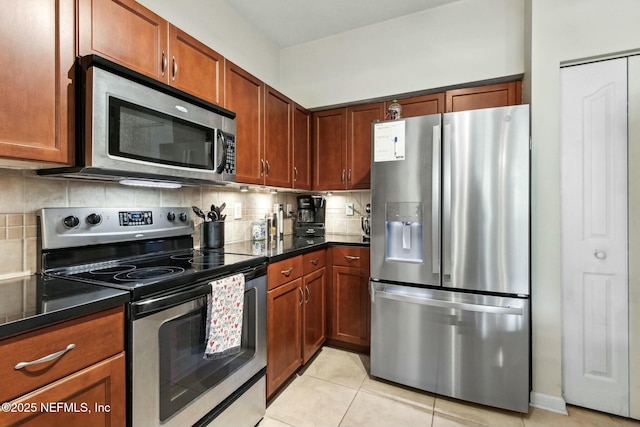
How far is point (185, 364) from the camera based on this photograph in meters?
1.22

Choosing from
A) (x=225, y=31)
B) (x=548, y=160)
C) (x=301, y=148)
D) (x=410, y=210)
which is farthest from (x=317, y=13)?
(x=548, y=160)

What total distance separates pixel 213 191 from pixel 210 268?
929mm

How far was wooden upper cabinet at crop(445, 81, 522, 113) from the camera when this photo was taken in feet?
7.24

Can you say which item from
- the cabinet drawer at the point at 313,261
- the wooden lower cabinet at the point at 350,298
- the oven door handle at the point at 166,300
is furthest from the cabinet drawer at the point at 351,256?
the oven door handle at the point at 166,300

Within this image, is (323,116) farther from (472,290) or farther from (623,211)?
(623,211)

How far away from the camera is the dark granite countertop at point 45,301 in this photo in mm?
754

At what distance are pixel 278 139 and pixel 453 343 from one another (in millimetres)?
1875

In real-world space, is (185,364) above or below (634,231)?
below

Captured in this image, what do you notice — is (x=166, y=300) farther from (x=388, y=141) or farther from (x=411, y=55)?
(x=411, y=55)

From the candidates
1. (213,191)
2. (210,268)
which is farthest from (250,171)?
(210,268)

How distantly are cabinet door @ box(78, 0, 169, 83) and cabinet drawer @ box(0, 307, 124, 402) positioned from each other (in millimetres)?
993

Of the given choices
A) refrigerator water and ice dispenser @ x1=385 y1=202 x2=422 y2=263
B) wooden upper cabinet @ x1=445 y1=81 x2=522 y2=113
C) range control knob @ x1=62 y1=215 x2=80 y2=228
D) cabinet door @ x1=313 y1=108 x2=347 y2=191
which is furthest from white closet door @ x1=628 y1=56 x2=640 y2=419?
range control knob @ x1=62 y1=215 x2=80 y2=228

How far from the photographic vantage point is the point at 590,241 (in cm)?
182

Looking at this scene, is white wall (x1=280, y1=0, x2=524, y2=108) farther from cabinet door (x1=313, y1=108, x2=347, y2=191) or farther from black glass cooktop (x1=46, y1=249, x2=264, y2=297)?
black glass cooktop (x1=46, y1=249, x2=264, y2=297)
